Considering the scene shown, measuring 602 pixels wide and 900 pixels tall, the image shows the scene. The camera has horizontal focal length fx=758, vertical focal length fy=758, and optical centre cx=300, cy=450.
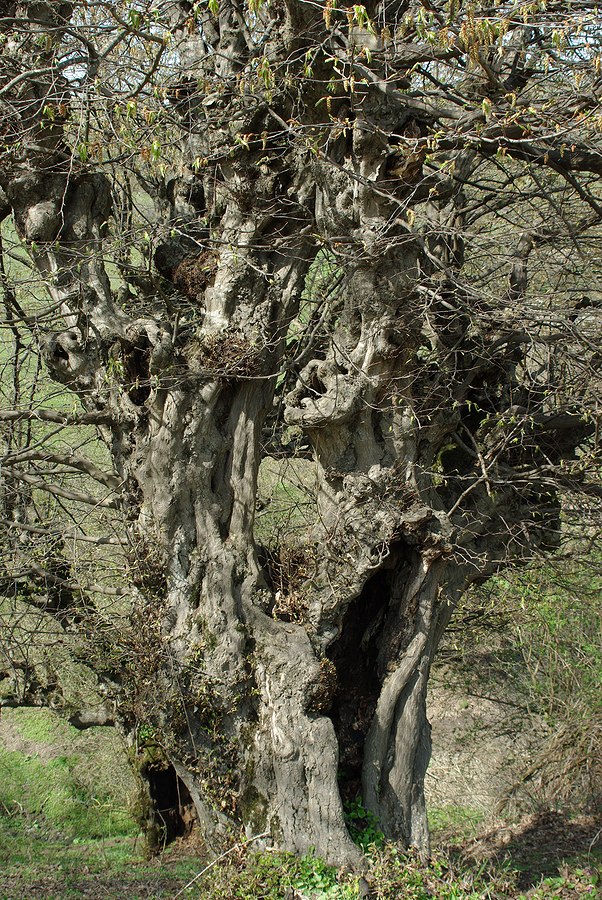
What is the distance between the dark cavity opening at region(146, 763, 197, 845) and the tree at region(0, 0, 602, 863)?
2.63 ft

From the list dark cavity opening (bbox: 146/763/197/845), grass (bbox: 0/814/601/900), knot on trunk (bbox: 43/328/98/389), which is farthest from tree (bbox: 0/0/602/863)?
dark cavity opening (bbox: 146/763/197/845)

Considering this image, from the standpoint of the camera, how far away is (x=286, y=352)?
20.3 feet

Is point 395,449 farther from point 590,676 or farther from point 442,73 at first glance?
point 590,676

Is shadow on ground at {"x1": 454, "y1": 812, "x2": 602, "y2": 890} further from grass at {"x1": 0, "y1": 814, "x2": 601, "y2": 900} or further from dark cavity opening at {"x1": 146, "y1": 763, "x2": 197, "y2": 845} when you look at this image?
dark cavity opening at {"x1": 146, "y1": 763, "x2": 197, "y2": 845}

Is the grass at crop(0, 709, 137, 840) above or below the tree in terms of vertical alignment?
below

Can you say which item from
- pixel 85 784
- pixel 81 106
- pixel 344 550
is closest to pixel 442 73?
pixel 81 106

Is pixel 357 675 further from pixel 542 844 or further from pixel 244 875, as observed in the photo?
pixel 542 844

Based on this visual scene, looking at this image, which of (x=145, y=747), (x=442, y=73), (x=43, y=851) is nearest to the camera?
(x=442, y=73)

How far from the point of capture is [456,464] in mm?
6781

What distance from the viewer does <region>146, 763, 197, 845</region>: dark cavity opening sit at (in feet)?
21.6

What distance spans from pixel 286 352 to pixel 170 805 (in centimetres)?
411

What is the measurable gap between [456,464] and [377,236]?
8.20 feet

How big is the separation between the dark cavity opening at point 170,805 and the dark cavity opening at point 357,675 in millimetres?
1832

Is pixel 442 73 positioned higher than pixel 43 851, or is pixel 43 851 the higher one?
pixel 442 73
